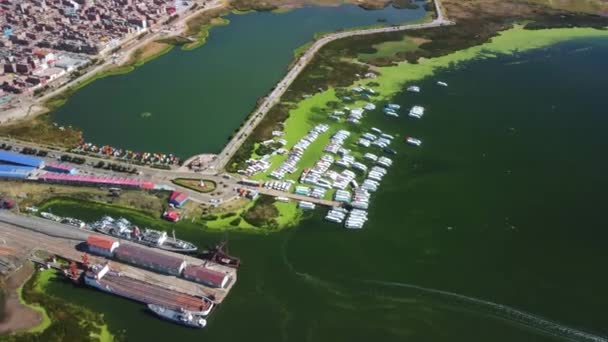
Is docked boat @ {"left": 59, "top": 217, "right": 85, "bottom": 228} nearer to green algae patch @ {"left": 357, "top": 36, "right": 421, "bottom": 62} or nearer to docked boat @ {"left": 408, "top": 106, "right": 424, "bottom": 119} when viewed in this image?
docked boat @ {"left": 408, "top": 106, "right": 424, "bottom": 119}

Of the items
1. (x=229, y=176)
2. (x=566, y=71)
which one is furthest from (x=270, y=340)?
(x=566, y=71)

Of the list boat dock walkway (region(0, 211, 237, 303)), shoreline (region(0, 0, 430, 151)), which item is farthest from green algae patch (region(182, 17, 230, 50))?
boat dock walkway (region(0, 211, 237, 303))

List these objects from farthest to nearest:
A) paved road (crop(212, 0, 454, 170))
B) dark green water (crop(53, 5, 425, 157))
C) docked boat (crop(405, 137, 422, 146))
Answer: dark green water (crop(53, 5, 425, 157)) → docked boat (crop(405, 137, 422, 146)) → paved road (crop(212, 0, 454, 170))

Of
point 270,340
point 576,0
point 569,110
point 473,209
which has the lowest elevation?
point 270,340

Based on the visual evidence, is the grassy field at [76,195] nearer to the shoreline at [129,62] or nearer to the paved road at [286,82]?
the paved road at [286,82]

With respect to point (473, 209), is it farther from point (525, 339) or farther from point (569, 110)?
point (569, 110)
